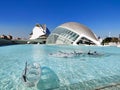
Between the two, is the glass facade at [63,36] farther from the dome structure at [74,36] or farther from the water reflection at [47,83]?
the water reflection at [47,83]

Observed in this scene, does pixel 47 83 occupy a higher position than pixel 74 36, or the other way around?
pixel 74 36

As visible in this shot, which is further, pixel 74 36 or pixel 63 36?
pixel 63 36

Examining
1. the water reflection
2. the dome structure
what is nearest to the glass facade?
the dome structure

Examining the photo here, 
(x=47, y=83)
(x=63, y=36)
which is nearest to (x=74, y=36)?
(x=63, y=36)

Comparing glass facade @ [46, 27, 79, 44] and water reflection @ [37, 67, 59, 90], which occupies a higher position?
glass facade @ [46, 27, 79, 44]

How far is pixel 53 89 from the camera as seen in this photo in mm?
5039

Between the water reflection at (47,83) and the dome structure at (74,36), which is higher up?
the dome structure at (74,36)

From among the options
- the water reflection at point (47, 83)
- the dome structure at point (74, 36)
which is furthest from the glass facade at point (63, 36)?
the water reflection at point (47, 83)

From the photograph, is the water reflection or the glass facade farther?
the glass facade

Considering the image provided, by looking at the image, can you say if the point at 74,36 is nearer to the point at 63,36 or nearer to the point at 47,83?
the point at 63,36

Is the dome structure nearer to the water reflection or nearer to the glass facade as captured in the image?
the glass facade

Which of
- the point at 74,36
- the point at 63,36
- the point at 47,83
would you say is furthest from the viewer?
the point at 63,36

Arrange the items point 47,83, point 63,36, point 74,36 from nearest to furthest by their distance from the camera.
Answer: point 47,83 → point 74,36 → point 63,36

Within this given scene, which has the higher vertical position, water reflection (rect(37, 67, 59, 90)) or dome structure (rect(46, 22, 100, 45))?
dome structure (rect(46, 22, 100, 45))
